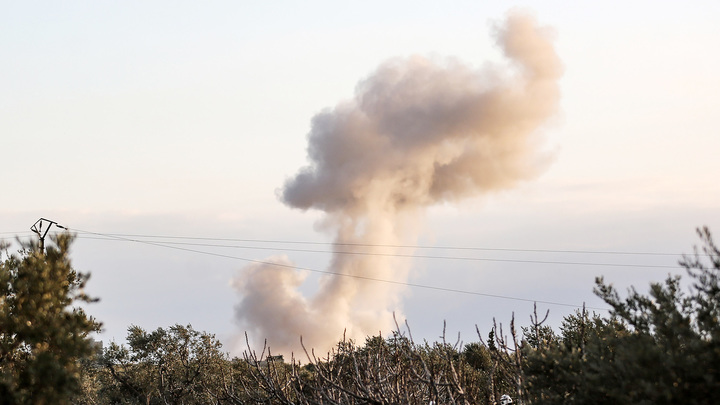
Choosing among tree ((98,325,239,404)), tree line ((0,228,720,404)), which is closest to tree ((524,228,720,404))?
tree line ((0,228,720,404))

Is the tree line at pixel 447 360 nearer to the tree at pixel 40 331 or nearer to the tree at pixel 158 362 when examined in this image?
the tree at pixel 40 331

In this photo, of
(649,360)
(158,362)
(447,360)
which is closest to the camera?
(649,360)

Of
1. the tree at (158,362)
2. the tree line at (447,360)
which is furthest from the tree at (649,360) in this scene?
the tree at (158,362)

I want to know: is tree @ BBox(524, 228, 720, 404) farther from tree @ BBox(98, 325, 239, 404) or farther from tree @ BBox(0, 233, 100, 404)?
tree @ BBox(98, 325, 239, 404)

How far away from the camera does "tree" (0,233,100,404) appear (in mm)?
16609

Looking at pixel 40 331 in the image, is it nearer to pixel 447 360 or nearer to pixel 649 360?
pixel 447 360

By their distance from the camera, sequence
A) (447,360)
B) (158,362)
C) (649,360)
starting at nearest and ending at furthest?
1. (649,360)
2. (447,360)
3. (158,362)

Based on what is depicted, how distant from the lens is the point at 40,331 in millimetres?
17391

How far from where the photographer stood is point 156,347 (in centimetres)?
4638

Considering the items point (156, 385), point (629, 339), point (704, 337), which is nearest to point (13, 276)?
point (629, 339)

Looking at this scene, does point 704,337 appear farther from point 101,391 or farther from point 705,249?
point 101,391

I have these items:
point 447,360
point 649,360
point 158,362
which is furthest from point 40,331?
point 158,362

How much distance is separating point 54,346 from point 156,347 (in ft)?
98.1

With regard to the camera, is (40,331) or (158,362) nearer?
(40,331)
